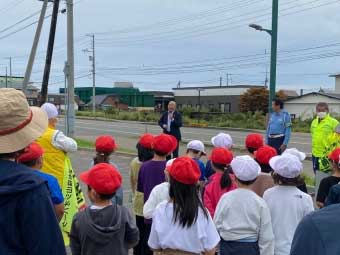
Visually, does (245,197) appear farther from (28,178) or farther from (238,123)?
(238,123)

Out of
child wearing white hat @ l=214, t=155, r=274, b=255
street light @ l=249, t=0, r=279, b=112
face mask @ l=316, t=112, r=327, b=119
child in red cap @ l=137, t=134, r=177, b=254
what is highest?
street light @ l=249, t=0, r=279, b=112

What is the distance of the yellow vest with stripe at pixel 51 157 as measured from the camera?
17.9 feet

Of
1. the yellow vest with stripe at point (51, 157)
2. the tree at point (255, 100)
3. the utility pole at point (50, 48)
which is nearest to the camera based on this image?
the yellow vest with stripe at point (51, 157)

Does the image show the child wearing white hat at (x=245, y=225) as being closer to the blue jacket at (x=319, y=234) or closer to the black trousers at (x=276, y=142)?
the blue jacket at (x=319, y=234)

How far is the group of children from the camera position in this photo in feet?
12.6

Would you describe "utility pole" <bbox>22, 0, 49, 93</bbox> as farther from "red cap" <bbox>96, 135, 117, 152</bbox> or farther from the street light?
"red cap" <bbox>96, 135, 117, 152</bbox>

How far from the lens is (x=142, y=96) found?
82.8 meters

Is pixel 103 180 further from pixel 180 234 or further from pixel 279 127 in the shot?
pixel 279 127

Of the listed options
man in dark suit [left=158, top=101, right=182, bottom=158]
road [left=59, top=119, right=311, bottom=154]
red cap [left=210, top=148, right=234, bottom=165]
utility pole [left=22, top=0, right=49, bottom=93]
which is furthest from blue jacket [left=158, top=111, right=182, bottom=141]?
utility pole [left=22, top=0, right=49, bottom=93]

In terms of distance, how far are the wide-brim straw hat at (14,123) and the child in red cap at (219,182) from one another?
3102mm

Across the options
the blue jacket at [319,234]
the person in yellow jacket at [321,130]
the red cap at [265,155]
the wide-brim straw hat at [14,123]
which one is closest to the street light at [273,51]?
the person in yellow jacket at [321,130]

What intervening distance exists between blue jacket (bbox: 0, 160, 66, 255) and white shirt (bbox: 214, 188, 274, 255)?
2.47 meters

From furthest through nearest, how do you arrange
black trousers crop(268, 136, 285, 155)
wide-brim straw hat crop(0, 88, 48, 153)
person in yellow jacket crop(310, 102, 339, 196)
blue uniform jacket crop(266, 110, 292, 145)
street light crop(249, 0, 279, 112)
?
street light crop(249, 0, 279, 112) < black trousers crop(268, 136, 285, 155) < blue uniform jacket crop(266, 110, 292, 145) < person in yellow jacket crop(310, 102, 339, 196) < wide-brim straw hat crop(0, 88, 48, 153)

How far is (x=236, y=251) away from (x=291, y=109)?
5585 centimetres
